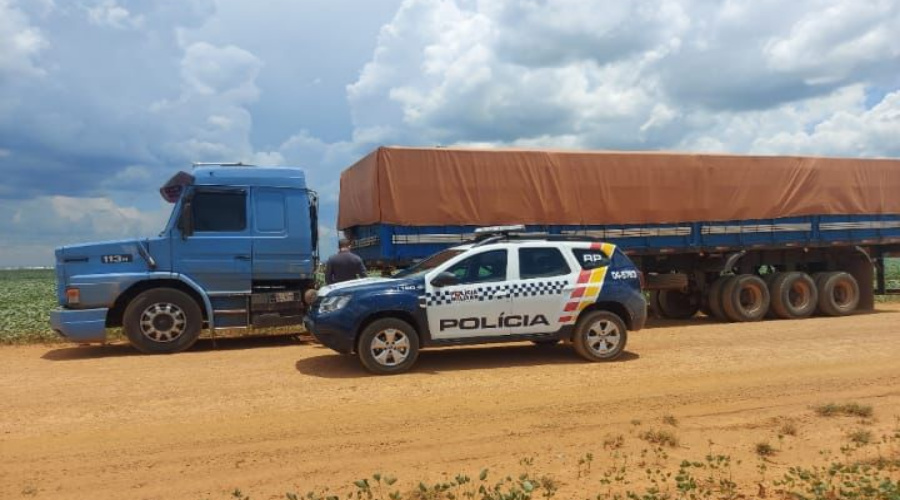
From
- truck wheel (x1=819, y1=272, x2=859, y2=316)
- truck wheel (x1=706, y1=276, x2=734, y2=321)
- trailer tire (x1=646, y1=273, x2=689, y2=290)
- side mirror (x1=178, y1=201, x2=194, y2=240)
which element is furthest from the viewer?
truck wheel (x1=819, y1=272, x2=859, y2=316)

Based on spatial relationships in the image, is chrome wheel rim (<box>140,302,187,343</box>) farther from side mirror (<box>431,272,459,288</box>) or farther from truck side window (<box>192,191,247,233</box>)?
side mirror (<box>431,272,459,288</box>)

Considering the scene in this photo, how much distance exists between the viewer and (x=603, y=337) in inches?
349

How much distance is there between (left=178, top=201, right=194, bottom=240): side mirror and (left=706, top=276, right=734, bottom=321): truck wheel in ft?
33.6

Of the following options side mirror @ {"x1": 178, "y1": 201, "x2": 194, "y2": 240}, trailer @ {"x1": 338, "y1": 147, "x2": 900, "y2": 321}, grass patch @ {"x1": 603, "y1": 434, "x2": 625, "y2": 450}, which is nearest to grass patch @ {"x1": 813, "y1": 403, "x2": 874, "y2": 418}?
grass patch @ {"x1": 603, "y1": 434, "x2": 625, "y2": 450}

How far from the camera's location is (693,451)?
17.1 ft

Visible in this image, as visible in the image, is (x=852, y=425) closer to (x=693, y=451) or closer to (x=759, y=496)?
(x=693, y=451)

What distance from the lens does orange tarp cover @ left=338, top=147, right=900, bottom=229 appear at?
11.4 metres

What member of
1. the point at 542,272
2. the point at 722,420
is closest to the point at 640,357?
the point at 542,272

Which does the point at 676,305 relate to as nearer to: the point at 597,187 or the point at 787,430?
the point at 597,187

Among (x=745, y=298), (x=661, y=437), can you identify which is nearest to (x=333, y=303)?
(x=661, y=437)

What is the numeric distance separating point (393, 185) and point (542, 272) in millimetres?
3551

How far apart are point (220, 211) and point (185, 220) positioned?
1.72 ft

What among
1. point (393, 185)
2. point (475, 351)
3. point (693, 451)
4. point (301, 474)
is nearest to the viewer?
point (301, 474)

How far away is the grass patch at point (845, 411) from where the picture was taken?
613 centimetres
